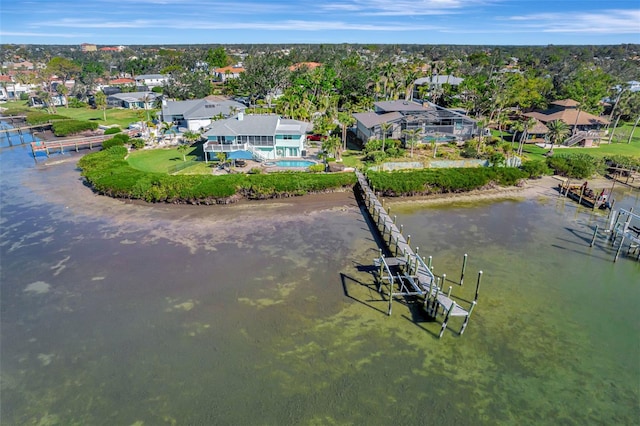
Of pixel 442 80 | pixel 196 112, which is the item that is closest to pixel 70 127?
pixel 196 112

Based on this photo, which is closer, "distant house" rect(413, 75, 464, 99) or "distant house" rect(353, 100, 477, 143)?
"distant house" rect(353, 100, 477, 143)

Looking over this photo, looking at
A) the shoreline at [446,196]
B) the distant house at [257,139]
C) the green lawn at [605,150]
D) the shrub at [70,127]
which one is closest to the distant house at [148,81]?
the shrub at [70,127]

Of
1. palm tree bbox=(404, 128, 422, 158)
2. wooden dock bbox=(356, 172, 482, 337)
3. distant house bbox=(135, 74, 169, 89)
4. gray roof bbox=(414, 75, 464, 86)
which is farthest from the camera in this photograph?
distant house bbox=(135, 74, 169, 89)

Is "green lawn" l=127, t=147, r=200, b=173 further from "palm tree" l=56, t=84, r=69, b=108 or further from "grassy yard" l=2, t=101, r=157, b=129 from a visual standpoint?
"palm tree" l=56, t=84, r=69, b=108

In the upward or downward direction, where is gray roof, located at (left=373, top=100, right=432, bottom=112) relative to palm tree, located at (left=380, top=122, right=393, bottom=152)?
upward

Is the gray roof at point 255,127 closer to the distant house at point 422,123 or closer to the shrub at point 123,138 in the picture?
the distant house at point 422,123

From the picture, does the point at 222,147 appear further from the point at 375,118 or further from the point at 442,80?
the point at 442,80

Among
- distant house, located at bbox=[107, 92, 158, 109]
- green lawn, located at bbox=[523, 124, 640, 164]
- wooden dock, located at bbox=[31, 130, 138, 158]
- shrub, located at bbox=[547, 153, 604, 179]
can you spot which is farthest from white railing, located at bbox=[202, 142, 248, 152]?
distant house, located at bbox=[107, 92, 158, 109]
